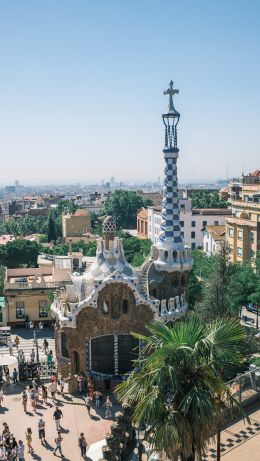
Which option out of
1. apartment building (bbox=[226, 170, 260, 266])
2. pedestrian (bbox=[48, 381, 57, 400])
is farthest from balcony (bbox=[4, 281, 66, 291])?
apartment building (bbox=[226, 170, 260, 266])

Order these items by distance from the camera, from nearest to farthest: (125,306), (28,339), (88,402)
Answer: (88,402) → (125,306) → (28,339)

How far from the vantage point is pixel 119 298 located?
2902cm

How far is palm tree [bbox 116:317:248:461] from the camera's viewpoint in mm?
12008

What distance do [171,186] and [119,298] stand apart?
768cm

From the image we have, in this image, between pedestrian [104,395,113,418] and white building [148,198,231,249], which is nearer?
pedestrian [104,395,113,418]

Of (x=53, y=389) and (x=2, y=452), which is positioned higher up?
(x=2, y=452)

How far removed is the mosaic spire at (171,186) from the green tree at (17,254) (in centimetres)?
4119

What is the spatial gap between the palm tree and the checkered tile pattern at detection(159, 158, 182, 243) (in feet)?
59.3

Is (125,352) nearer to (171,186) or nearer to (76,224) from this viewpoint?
(171,186)

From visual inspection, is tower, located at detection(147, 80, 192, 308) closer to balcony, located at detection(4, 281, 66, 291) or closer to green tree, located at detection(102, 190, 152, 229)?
balcony, located at detection(4, 281, 66, 291)

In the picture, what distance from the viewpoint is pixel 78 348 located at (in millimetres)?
29234

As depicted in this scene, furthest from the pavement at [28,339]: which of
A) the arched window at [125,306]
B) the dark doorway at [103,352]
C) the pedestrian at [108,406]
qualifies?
the pedestrian at [108,406]

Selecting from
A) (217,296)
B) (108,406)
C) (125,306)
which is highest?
(125,306)

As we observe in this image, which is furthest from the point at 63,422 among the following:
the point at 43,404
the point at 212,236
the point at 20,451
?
the point at 212,236
